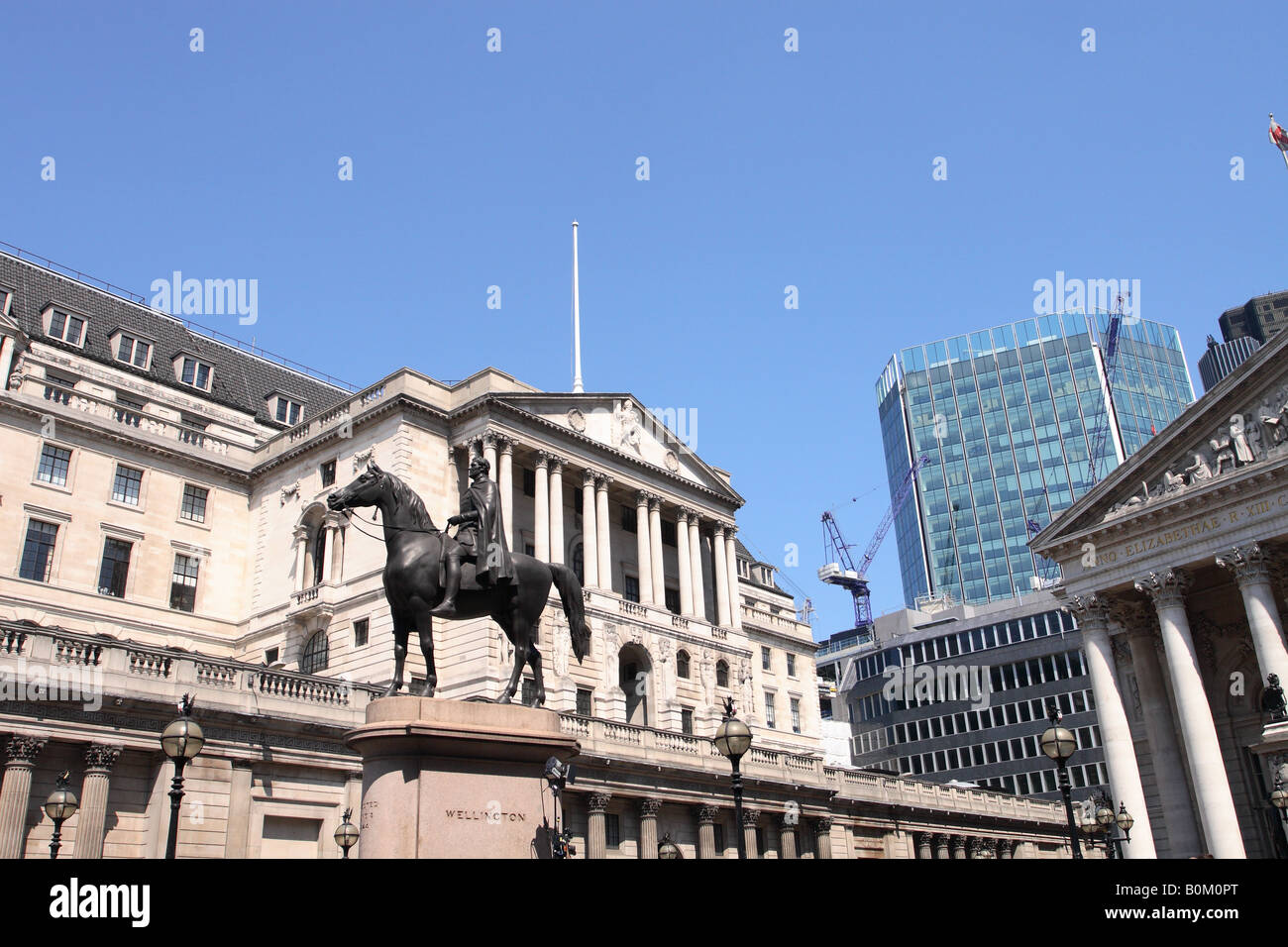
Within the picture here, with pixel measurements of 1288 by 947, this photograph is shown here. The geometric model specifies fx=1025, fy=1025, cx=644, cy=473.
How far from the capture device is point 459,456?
180 feet

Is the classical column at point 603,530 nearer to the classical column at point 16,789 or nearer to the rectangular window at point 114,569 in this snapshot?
the rectangular window at point 114,569

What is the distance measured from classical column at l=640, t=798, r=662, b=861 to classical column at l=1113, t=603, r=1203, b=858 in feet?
65.4

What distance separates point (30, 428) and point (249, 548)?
42.1ft

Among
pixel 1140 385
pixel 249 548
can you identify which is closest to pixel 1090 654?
pixel 249 548

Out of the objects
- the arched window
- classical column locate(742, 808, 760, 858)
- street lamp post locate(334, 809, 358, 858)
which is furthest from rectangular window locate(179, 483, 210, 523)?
classical column locate(742, 808, 760, 858)

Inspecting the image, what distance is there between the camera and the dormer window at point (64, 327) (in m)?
58.3

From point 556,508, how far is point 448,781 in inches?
1665

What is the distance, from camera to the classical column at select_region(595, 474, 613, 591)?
5662 centimetres

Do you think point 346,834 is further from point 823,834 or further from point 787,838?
point 823,834

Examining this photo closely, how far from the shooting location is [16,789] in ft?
92.0

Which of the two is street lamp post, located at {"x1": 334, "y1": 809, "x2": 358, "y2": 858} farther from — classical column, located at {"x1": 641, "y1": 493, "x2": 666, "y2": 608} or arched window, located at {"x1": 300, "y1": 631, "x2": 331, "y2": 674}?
classical column, located at {"x1": 641, "y1": 493, "x2": 666, "y2": 608}

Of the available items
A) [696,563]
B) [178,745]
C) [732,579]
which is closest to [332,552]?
[696,563]

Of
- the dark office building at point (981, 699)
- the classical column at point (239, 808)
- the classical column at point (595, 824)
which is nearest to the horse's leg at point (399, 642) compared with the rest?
the classical column at point (239, 808)
